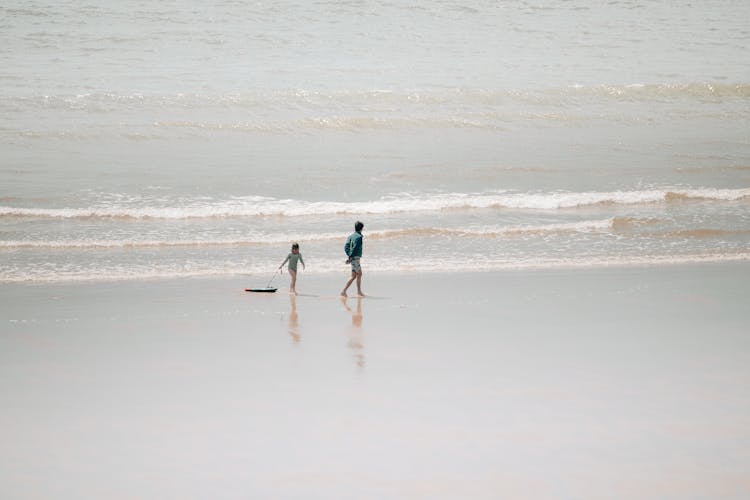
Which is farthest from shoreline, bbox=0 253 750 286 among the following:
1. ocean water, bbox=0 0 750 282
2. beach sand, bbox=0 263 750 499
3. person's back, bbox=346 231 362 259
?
person's back, bbox=346 231 362 259

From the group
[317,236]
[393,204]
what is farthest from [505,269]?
[393,204]

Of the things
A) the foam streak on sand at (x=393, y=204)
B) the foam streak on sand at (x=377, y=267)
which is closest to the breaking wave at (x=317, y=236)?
the foam streak on sand at (x=377, y=267)

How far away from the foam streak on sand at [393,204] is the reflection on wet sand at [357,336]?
7843 millimetres

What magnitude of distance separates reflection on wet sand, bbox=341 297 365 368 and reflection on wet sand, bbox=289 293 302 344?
626mm

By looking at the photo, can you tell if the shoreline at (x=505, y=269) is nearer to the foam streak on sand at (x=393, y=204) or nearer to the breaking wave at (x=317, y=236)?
the breaking wave at (x=317, y=236)

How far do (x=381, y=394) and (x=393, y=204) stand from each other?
41.1 feet

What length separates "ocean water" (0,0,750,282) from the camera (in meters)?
17.6

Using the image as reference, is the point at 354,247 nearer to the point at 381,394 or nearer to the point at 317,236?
the point at 317,236

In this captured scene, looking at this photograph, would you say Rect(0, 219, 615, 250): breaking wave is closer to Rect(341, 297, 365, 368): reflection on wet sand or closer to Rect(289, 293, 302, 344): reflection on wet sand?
Rect(289, 293, 302, 344): reflection on wet sand

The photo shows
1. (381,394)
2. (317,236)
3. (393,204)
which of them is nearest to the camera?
(381,394)

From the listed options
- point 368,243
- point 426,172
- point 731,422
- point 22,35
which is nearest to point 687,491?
point 731,422

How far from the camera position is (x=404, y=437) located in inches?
299

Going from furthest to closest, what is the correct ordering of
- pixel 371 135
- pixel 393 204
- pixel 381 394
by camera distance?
1. pixel 371 135
2. pixel 393 204
3. pixel 381 394

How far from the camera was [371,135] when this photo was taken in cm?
2853
